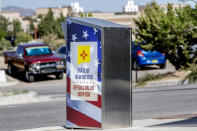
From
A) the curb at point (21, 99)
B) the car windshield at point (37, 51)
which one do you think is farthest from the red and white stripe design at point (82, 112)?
the car windshield at point (37, 51)

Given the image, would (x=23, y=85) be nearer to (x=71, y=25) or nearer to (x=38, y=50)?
(x=38, y=50)

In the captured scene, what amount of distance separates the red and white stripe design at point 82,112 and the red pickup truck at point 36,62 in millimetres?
14621

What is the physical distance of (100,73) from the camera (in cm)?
788

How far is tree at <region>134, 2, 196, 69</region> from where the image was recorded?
65.4 ft

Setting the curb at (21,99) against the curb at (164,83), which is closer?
the curb at (21,99)

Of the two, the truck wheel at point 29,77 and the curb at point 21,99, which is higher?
the curb at point 21,99

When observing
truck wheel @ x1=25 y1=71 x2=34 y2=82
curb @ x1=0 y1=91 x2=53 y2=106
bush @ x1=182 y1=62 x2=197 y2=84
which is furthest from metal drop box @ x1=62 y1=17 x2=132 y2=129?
truck wheel @ x1=25 y1=71 x2=34 y2=82

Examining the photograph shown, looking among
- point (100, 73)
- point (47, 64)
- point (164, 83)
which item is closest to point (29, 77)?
point (47, 64)

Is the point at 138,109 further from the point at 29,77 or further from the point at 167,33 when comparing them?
the point at 29,77

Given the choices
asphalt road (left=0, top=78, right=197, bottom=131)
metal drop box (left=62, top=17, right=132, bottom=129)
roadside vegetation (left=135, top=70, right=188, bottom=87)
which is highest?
metal drop box (left=62, top=17, right=132, bottom=129)

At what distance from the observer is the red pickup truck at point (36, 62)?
75.1 feet

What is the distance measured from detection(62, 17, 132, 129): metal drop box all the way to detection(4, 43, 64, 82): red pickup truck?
1481 cm

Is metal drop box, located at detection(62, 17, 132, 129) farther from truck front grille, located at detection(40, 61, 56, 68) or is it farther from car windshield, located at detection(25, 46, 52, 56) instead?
car windshield, located at detection(25, 46, 52, 56)

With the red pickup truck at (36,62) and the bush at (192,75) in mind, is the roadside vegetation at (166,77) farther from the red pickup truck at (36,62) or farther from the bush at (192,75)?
the red pickup truck at (36,62)
